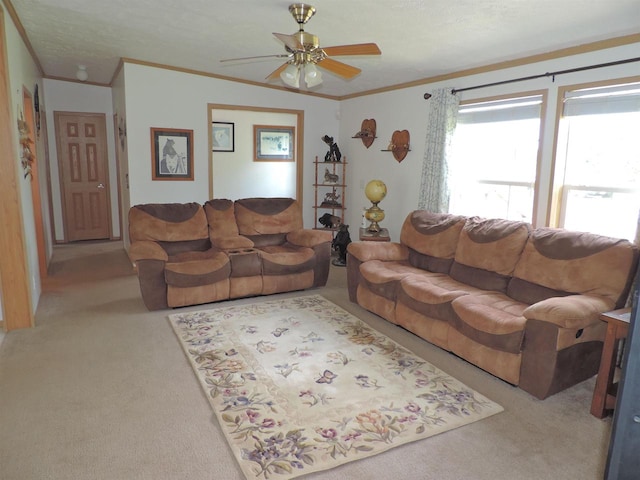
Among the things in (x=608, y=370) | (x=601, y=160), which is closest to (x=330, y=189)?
(x=601, y=160)

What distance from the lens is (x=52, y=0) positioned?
3.46m

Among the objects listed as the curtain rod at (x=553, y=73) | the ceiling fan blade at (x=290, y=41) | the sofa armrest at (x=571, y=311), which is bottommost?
the sofa armrest at (x=571, y=311)

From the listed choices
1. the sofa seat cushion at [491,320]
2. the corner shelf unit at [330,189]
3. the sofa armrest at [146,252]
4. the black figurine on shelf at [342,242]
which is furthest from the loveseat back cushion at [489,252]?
the corner shelf unit at [330,189]

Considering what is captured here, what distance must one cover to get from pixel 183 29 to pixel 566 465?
418 cm

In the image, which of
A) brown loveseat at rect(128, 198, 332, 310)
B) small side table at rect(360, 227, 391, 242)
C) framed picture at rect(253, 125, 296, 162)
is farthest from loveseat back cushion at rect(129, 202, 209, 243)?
framed picture at rect(253, 125, 296, 162)

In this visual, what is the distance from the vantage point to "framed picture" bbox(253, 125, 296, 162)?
8.27 meters

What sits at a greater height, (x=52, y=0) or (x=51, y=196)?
(x=52, y=0)

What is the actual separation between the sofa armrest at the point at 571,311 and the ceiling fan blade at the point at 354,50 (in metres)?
1.89

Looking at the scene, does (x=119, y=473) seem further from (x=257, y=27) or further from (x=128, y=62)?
(x=128, y=62)

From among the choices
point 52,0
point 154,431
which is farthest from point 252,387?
point 52,0

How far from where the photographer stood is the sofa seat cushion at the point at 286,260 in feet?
15.0

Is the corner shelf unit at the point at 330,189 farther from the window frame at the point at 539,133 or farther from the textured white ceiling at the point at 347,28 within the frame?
the window frame at the point at 539,133

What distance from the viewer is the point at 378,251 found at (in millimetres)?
4391

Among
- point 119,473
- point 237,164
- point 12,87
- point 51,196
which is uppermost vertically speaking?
point 12,87
